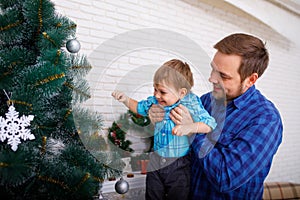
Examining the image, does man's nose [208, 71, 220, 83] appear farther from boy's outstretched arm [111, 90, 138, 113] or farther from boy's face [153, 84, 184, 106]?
boy's outstretched arm [111, 90, 138, 113]

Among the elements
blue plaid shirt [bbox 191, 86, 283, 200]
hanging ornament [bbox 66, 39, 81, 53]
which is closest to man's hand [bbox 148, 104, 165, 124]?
blue plaid shirt [bbox 191, 86, 283, 200]

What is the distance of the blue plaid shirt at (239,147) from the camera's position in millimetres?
948

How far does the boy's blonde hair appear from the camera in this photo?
2.68 feet

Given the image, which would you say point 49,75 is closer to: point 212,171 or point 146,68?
point 146,68

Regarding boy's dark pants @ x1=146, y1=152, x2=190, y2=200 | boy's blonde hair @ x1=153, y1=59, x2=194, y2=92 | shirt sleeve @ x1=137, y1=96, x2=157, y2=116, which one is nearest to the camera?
boy's blonde hair @ x1=153, y1=59, x2=194, y2=92

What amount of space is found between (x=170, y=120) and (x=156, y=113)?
6cm

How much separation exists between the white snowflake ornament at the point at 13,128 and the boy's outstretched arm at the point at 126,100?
23cm

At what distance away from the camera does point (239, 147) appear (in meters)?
0.96

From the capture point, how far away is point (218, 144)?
3.42ft

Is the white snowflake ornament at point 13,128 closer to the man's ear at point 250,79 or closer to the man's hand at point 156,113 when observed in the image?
the man's hand at point 156,113

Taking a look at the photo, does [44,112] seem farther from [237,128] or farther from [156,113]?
[237,128]

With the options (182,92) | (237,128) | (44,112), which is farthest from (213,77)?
(44,112)

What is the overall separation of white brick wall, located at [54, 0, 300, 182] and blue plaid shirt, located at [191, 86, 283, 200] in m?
0.16

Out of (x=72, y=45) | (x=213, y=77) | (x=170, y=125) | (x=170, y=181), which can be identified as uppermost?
(x=72, y=45)
